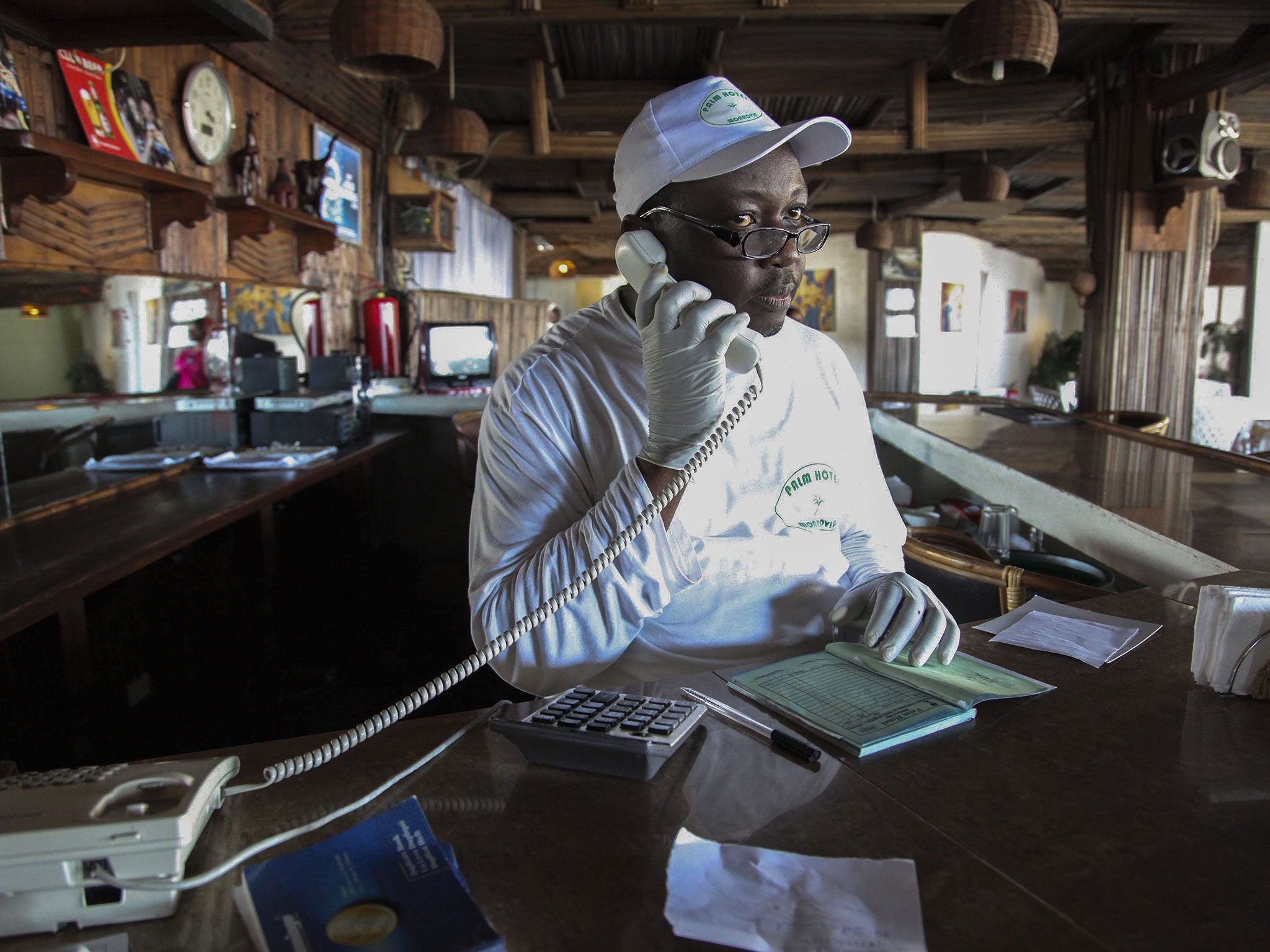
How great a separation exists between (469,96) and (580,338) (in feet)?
21.2

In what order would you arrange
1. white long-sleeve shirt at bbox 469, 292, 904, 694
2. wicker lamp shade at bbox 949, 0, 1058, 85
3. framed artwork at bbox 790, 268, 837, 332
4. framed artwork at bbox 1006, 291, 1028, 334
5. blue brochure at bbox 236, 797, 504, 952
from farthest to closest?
framed artwork at bbox 1006, 291, 1028, 334 → framed artwork at bbox 790, 268, 837, 332 → wicker lamp shade at bbox 949, 0, 1058, 85 → white long-sleeve shirt at bbox 469, 292, 904, 694 → blue brochure at bbox 236, 797, 504, 952

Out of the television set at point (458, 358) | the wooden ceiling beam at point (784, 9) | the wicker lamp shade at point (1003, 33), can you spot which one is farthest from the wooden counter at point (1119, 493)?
the television set at point (458, 358)

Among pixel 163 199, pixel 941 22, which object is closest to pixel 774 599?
pixel 163 199

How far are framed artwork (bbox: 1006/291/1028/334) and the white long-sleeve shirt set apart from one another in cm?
1609

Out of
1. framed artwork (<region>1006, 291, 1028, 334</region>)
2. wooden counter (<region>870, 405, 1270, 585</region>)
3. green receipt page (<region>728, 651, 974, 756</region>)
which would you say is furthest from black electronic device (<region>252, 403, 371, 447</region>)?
framed artwork (<region>1006, 291, 1028, 334</region>)

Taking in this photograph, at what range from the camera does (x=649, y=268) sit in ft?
4.77

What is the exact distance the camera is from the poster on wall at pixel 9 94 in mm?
2930

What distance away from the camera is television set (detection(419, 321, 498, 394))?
622 cm

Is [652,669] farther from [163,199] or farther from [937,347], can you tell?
[937,347]

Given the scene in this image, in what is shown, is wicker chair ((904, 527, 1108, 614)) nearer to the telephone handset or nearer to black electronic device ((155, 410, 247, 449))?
the telephone handset

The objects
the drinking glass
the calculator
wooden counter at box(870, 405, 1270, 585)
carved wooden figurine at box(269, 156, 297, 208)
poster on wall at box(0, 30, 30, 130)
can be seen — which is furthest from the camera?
carved wooden figurine at box(269, 156, 297, 208)

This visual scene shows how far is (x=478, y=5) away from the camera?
464cm

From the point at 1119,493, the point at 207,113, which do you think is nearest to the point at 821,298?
the point at 207,113

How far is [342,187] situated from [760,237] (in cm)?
566
